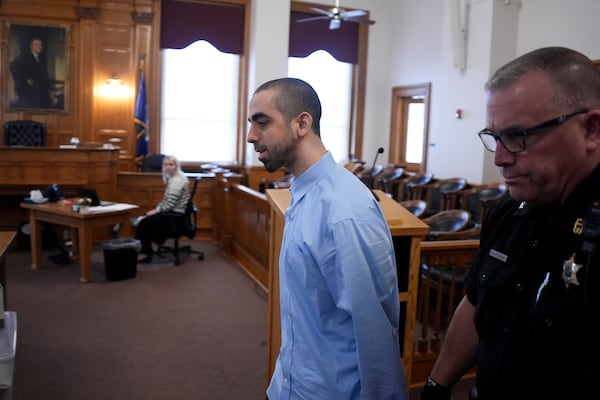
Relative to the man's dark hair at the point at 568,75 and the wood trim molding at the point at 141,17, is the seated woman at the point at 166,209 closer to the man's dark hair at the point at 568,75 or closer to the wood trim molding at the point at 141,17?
the wood trim molding at the point at 141,17

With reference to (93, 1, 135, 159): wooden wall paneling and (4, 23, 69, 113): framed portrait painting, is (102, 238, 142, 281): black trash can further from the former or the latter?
(4, 23, 69, 113): framed portrait painting

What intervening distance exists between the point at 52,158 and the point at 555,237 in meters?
7.18

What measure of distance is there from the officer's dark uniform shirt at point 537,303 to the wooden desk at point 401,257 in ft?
3.29

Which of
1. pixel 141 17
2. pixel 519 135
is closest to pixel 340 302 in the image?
pixel 519 135

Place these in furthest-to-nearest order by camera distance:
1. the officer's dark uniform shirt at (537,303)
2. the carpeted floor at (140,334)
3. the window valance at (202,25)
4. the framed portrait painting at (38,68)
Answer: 1. the window valance at (202,25)
2. the framed portrait painting at (38,68)
3. the carpeted floor at (140,334)
4. the officer's dark uniform shirt at (537,303)

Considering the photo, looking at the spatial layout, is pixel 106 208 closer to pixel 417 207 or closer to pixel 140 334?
pixel 140 334

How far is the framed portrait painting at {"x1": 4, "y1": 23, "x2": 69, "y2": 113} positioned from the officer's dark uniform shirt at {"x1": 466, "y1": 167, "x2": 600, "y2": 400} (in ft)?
32.2

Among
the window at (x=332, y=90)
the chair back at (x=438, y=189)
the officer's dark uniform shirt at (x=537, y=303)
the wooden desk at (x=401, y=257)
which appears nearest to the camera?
the officer's dark uniform shirt at (x=537, y=303)

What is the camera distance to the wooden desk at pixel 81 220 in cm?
568

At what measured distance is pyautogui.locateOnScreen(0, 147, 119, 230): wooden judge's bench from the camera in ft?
23.3

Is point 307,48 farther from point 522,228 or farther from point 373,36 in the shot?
point 522,228

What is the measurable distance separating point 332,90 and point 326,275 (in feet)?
34.3

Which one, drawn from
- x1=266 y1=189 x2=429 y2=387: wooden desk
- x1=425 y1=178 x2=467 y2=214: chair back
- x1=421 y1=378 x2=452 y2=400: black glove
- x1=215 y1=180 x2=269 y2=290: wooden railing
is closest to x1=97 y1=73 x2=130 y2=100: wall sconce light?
x1=215 y1=180 x2=269 y2=290: wooden railing

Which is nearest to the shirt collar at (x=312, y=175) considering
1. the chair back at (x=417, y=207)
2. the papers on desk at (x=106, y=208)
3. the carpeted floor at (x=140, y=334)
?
the carpeted floor at (x=140, y=334)
